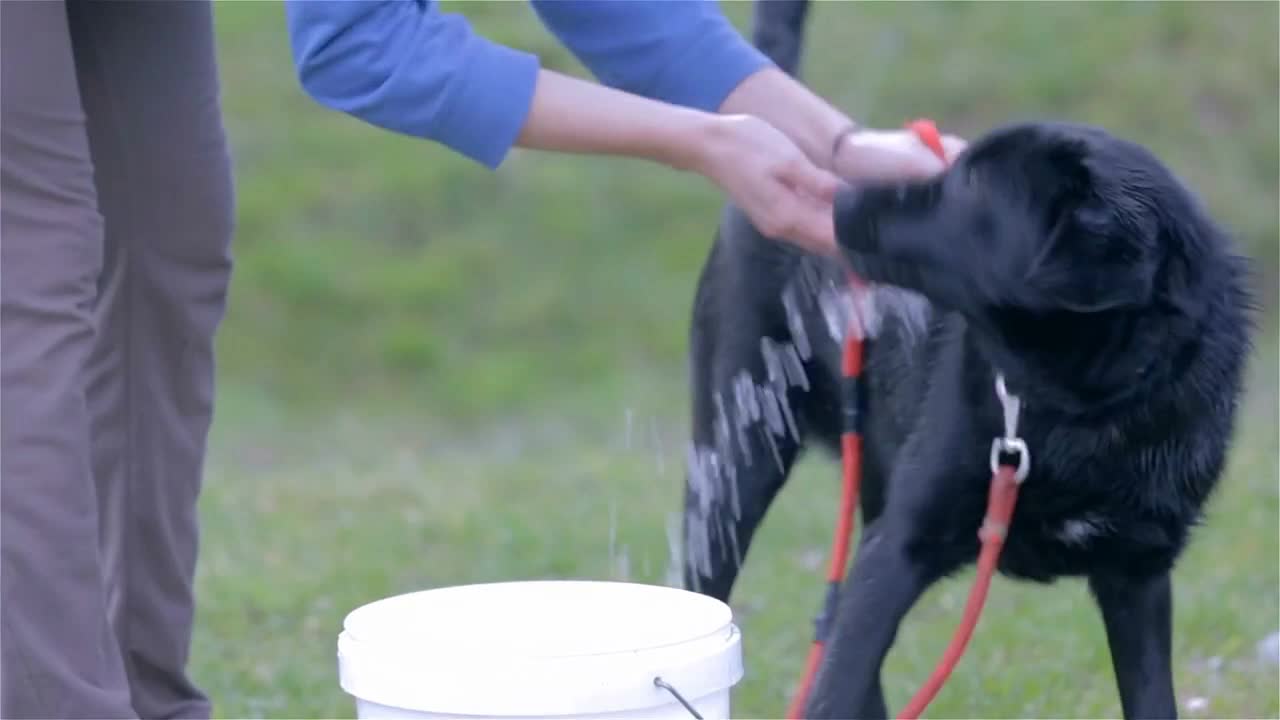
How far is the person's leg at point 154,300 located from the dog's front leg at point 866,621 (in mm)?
1029

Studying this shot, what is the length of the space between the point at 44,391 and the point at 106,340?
1.38 ft

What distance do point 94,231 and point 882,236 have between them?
1103 mm

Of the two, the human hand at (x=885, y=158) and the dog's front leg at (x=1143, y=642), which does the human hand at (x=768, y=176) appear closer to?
the human hand at (x=885, y=158)

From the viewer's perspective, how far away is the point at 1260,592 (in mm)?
4113

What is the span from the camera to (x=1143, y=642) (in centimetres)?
277

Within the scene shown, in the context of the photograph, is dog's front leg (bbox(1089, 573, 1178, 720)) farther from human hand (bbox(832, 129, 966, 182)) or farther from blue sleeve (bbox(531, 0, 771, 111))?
blue sleeve (bbox(531, 0, 771, 111))

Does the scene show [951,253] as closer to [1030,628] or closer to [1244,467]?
[1030,628]

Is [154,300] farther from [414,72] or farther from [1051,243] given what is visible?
[1051,243]

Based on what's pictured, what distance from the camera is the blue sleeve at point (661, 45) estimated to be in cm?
270

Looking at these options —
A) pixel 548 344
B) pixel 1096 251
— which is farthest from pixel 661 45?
pixel 548 344

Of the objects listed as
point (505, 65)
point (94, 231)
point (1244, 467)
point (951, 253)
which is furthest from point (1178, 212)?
point (1244, 467)

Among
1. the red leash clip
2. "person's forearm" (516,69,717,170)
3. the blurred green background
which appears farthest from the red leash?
the blurred green background

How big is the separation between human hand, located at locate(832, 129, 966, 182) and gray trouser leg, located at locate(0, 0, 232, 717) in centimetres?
97

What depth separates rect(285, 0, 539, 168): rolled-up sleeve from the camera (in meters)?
2.20
